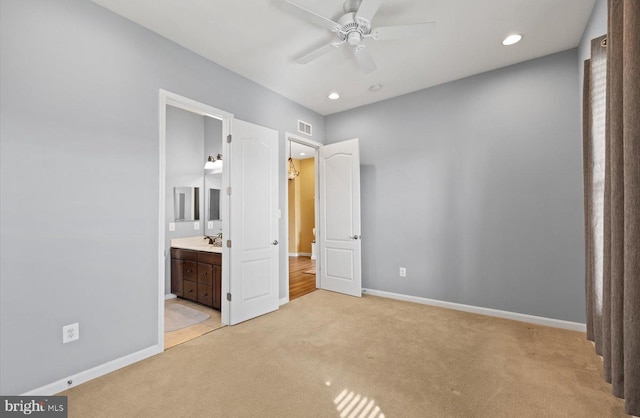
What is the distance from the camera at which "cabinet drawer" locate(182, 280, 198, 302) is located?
3928mm

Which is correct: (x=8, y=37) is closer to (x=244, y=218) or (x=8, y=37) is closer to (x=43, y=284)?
(x=43, y=284)

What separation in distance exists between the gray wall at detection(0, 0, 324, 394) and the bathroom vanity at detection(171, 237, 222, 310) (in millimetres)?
1060

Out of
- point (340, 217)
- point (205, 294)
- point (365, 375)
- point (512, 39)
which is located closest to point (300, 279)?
point (340, 217)

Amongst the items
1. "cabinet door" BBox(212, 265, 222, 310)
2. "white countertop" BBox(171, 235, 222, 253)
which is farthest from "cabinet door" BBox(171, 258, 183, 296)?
"cabinet door" BBox(212, 265, 222, 310)

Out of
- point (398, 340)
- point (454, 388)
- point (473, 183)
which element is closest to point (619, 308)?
point (454, 388)

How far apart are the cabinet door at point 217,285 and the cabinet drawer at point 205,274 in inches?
3.4

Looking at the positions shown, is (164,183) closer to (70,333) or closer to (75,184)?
(75,184)

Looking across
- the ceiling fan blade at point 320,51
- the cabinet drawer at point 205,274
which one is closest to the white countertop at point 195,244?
the cabinet drawer at point 205,274

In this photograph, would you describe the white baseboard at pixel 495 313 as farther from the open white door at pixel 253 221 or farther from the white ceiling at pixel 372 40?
the white ceiling at pixel 372 40

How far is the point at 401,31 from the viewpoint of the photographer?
7.70 feet

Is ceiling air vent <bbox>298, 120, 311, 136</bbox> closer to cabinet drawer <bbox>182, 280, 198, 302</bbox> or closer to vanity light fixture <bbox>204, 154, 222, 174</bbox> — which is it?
vanity light fixture <bbox>204, 154, 222, 174</bbox>

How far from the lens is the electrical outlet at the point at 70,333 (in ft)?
6.72

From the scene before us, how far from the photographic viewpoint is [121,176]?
237 cm

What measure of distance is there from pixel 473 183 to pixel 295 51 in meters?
2.65
